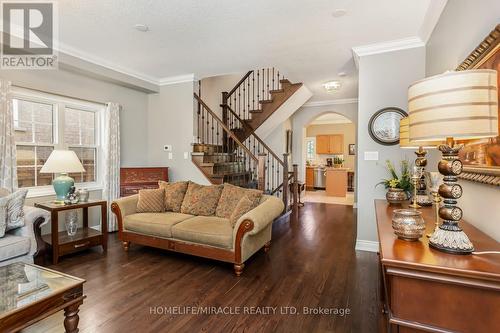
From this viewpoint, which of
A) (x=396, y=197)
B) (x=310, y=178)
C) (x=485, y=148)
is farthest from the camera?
(x=310, y=178)

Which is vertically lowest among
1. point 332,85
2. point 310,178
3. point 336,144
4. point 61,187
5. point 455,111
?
point 310,178

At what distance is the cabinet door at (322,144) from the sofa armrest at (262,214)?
742cm

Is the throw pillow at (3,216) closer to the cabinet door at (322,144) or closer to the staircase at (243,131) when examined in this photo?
the staircase at (243,131)

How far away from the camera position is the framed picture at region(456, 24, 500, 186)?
1326 millimetres

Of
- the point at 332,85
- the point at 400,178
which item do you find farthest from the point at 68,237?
the point at 332,85

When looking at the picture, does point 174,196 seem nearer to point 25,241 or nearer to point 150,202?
point 150,202

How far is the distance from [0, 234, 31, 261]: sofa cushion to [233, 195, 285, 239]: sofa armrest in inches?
80.5

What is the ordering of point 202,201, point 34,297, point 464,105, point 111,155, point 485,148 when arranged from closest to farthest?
point 464,105 < point 485,148 < point 34,297 < point 202,201 < point 111,155

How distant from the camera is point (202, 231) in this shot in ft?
9.69

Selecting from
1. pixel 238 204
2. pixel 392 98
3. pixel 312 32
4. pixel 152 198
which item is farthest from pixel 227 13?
pixel 152 198

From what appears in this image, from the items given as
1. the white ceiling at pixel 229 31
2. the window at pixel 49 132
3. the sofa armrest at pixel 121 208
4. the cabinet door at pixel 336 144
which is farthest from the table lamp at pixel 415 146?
the cabinet door at pixel 336 144

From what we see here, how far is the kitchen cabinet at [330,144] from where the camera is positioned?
10073 mm

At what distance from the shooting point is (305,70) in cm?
441

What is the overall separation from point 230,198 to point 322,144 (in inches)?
302
